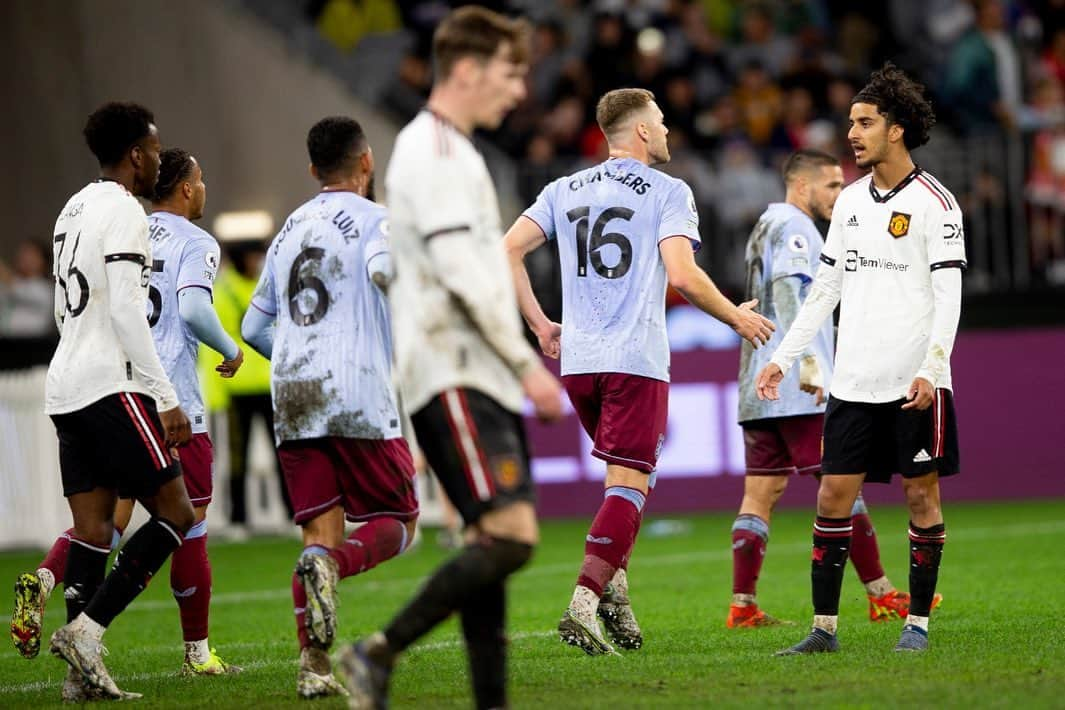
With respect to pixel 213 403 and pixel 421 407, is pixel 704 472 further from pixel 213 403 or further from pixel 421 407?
pixel 421 407

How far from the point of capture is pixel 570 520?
16453mm

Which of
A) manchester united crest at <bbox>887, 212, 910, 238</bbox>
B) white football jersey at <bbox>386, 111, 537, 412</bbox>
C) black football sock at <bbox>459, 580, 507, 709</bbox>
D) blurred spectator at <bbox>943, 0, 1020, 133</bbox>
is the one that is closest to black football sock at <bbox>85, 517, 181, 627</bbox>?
white football jersey at <bbox>386, 111, 537, 412</bbox>

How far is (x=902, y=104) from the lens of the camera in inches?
291

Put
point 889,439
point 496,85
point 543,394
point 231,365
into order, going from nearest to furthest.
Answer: point 543,394, point 496,85, point 889,439, point 231,365

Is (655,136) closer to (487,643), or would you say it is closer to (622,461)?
(622,461)

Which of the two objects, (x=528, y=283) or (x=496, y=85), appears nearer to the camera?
(x=496, y=85)

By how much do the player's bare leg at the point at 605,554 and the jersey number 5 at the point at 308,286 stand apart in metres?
1.72

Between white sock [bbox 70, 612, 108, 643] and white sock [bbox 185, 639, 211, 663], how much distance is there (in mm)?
860

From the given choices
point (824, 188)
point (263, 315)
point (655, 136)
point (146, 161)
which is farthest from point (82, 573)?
point (824, 188)

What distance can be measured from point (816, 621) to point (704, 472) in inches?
351

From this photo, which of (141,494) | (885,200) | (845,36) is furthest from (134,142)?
(845,36)

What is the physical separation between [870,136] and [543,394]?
2.76m

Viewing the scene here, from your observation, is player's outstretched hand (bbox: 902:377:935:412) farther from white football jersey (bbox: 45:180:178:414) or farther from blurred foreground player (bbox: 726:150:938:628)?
white football jersey (bbox: 45:180:178:414)

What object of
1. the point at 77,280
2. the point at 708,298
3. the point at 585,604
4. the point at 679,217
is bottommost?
the point at 585,604
